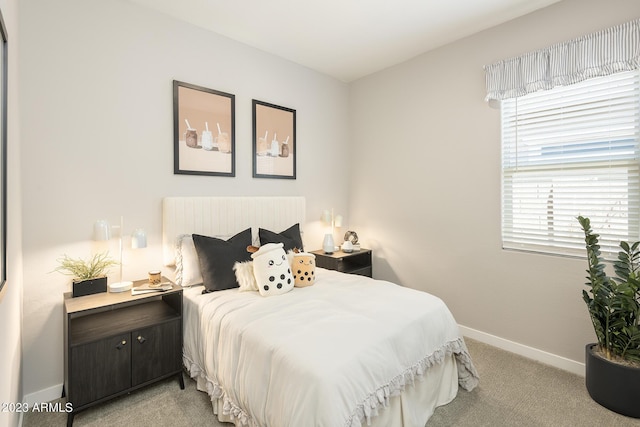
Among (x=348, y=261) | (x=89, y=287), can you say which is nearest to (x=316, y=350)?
(x=89, y=287)

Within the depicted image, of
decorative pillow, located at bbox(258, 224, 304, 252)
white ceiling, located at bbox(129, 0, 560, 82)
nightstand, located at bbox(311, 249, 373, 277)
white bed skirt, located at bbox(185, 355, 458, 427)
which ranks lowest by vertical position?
white bed skirt, located at bbox(185, 355, 458, 427)

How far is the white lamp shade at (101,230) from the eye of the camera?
217 cm

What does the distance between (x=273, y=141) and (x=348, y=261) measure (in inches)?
64.5

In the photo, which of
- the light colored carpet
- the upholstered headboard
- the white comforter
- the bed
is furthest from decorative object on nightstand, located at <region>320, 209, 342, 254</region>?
the light colored carpet

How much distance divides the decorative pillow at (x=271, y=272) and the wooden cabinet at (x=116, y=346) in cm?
56

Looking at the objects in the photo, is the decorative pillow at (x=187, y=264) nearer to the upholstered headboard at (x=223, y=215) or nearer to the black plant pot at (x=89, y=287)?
the upholstered headboard at (x=223, y=215)

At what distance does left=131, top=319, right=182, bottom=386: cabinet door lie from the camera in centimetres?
204

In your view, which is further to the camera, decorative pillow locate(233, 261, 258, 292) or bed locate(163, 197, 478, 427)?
decorative pillow locate(233, 261, 258, 292)

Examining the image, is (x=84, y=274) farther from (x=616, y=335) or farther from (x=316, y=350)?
(x=616, y=335)

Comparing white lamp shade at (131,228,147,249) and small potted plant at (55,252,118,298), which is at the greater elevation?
white lamp shade at (131,228,147,249)

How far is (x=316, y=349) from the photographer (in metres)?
1.48

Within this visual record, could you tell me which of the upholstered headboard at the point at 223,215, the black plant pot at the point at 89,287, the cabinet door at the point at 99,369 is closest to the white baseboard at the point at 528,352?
the upholstered headboard at the point at 223,215

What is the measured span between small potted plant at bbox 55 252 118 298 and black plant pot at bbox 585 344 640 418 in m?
3.28

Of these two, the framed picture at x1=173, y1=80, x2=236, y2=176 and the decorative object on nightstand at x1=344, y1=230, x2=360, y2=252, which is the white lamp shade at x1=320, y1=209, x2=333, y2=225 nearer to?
the decorative object on nightstand at x1=344, y1=230, x2=360, y2=252
